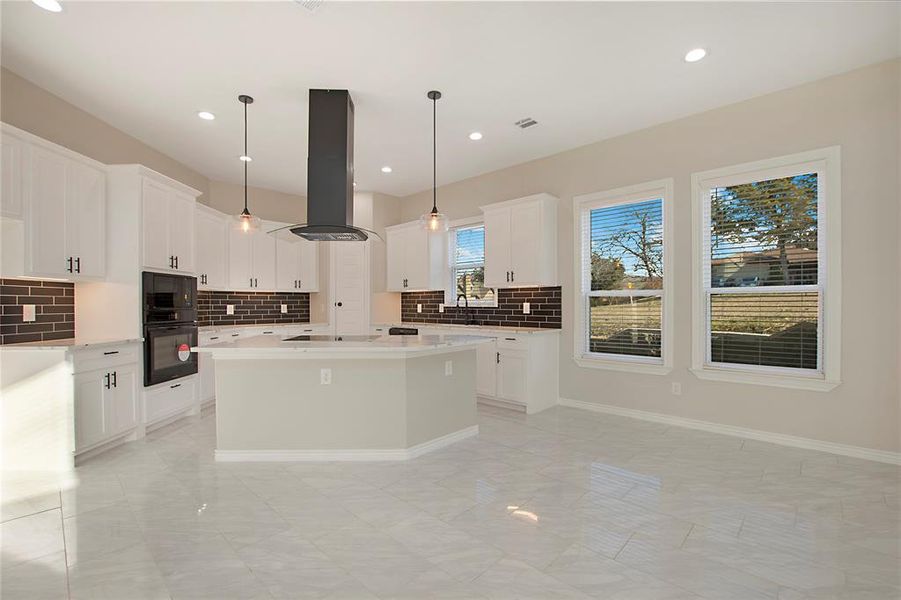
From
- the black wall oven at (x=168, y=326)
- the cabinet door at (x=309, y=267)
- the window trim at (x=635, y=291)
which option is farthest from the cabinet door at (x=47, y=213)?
the window trim at (x=635, y=291)

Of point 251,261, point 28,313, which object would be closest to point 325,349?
point 28,313

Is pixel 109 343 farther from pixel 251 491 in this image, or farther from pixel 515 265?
pixel 515 265

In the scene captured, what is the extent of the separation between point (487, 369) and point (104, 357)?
3649 millimetres

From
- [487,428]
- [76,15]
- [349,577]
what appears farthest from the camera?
[487,428]

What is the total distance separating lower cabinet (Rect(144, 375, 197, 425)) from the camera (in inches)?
159

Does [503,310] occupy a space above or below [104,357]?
above

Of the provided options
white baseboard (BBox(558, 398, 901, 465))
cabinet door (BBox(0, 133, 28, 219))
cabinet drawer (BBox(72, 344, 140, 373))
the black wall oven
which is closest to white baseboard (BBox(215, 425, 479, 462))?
cabinet drawer (BBox(72, 344, 140, 373))

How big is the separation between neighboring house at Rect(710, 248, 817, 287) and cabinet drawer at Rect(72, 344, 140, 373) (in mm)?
5290

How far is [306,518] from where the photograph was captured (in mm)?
2432

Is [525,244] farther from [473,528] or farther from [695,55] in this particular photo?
[473,528]

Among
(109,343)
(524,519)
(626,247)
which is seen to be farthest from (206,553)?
(626,247)

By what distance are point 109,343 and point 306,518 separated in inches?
95.7

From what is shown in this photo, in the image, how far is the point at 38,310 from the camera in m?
3.62

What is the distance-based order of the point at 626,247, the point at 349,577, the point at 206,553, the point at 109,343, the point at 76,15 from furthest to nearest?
1. the point at 626,247
2. the point at 109,343
3. the point at 76,15
4. the point at 206,553
5. the point at 349,577
